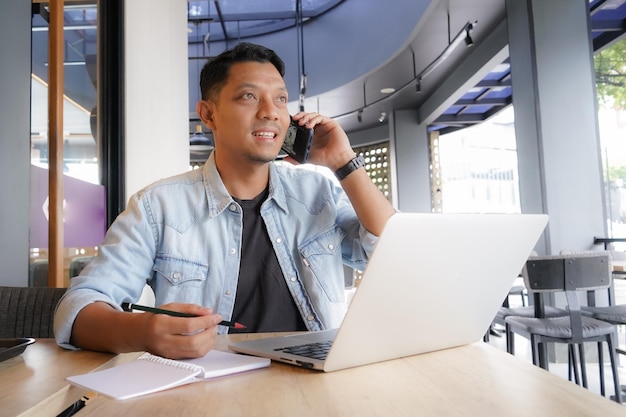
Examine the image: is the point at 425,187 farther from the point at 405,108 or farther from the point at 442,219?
the point at 442,219

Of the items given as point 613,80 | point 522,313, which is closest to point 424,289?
point 522,313

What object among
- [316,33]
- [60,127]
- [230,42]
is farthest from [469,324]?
[230,42]

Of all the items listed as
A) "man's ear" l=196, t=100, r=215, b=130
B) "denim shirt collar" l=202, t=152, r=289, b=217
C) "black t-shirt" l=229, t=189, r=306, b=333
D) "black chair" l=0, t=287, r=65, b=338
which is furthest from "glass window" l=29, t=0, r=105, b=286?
"black t-shirt" l=229, t=189, r=306, b=333

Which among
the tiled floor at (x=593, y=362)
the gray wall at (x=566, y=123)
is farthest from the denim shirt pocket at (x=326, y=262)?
the gray wall at (x=566, y=123)

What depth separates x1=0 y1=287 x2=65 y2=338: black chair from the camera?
1.47m

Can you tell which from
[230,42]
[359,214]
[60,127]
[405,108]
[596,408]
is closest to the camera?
[596,408]

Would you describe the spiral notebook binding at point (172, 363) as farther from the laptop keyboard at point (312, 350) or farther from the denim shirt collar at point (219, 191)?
the denim shirt collar at point (219, 191)

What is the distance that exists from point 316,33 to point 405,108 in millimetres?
2797

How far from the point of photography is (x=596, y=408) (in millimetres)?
561

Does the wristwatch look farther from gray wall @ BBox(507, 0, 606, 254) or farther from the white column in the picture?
gray wall @ BBox(507, 0, 606, 254)

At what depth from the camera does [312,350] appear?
83cm

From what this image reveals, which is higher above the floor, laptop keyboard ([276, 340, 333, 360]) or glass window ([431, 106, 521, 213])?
glass window ([431, 106, 521, 213])

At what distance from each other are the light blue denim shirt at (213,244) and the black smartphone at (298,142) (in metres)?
0.12

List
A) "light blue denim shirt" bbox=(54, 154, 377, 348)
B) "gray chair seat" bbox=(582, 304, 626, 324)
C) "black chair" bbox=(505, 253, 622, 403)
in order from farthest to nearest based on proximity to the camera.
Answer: "gray chair seat" bbox=(582, 304, 626, 324) < "black chair" bbox=(505, 253, 622, 403) < "light blue denim shirt" bbox=(54, 154, 377, 348)
